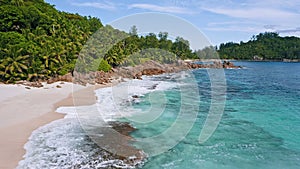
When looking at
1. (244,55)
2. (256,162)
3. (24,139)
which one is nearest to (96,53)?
(24,139)

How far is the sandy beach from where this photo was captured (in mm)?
12334

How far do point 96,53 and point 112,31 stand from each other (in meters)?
10.2

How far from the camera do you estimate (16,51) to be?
29.1 meters

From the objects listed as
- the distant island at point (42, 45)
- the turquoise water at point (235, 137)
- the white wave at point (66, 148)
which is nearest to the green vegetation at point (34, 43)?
the distant island at point (42, 45)

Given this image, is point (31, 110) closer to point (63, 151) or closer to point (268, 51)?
point (63, 151)

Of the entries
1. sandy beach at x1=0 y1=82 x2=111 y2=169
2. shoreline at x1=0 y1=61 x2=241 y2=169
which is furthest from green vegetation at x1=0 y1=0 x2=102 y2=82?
sandy beach at x1=0 y1=82 x2=111 y2=169

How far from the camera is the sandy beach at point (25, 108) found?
40.5ft

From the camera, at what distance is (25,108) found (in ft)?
64.5

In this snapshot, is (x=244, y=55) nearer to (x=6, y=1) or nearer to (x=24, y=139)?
(x=6, y=1)

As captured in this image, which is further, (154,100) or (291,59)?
(291,59)

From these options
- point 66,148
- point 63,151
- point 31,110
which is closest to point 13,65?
point 31,110

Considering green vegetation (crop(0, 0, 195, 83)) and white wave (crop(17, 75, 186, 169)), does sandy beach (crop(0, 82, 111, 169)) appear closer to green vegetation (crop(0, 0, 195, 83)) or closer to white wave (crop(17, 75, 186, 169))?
white wave (crop(17, 75, 186, 169))

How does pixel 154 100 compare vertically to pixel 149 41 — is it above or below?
below

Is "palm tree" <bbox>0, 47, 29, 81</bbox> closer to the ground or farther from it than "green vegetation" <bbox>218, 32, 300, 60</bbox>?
closer to the ground
